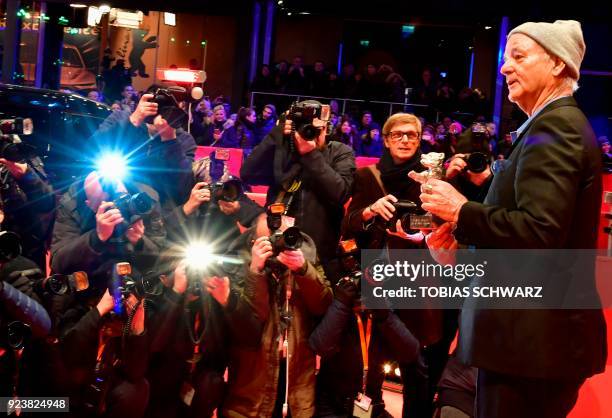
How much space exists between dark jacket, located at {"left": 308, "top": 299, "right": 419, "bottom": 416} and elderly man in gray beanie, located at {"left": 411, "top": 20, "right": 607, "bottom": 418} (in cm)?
150

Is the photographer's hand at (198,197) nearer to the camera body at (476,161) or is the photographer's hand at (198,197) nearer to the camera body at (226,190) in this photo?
the camera body at (226,190)

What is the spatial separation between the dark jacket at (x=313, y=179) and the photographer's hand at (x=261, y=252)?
21.5 inches

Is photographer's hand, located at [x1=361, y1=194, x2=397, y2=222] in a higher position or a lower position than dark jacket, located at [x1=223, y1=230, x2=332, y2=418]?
higher

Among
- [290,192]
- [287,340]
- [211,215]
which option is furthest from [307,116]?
[287,340]

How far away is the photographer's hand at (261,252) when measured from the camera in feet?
10.8

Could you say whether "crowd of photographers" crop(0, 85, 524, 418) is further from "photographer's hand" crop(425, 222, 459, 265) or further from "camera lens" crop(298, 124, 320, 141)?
"photographer's hand" crop(425, 222, 459, 265)

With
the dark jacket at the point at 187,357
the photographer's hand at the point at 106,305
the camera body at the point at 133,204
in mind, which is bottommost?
the dark jacket at the point at 187,357

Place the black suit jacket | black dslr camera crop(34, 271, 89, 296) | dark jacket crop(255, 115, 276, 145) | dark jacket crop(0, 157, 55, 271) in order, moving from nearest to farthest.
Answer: the black suit jacket < black dslr camera crop(34, 271, 89, 296) < dark jacket crop(0, 157, 55, 271) < dark jacket crop(255, 115, 276, 145)

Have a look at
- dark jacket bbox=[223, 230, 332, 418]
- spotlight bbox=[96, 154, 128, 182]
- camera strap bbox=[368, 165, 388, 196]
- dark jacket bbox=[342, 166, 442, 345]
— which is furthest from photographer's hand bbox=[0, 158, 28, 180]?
camera strap bbox=[368, 165, 388, 196]

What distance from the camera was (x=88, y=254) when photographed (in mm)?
3188

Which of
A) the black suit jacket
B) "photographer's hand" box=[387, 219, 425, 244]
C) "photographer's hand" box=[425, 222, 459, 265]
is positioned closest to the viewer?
the black suit jacket

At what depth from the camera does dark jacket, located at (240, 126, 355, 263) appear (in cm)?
379

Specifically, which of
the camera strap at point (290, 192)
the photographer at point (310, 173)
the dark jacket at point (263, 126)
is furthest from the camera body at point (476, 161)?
the dark jacket at point (263, 126)

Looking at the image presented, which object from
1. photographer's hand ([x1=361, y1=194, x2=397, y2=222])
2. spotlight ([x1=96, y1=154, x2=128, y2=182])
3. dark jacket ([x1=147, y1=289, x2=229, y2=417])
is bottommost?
dark jacket ([x1=147, y1=289, x2=229, y2=417])
